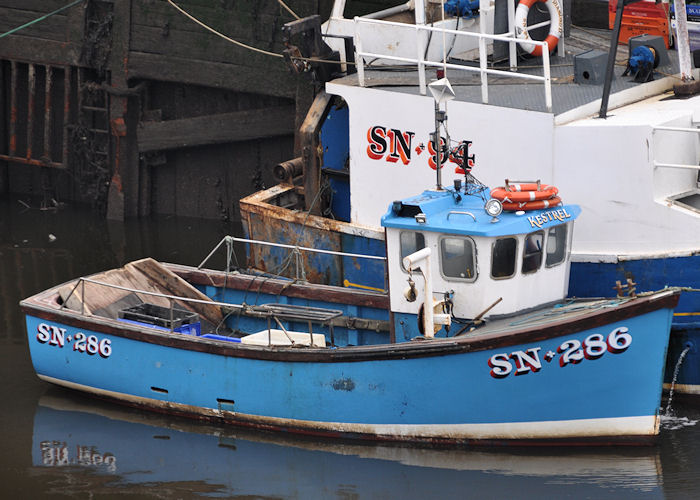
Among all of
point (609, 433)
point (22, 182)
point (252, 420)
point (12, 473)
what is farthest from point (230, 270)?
point (22, 182)

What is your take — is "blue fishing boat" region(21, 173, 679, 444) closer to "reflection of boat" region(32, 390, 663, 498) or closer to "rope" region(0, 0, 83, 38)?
"reflection of boat" region(32, 390, 663, 498)

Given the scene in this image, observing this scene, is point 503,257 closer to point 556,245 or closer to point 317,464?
point 556,245

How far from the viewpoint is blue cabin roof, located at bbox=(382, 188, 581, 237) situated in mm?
12266

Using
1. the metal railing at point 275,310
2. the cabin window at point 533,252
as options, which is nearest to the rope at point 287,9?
the metal railing at point 275,310

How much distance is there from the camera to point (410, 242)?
12.7 metres

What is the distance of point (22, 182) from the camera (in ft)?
74.4

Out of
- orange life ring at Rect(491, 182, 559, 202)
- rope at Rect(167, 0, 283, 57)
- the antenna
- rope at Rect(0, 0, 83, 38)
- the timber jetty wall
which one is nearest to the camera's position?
orange life ring at Rect(491, 182, 559, 202)

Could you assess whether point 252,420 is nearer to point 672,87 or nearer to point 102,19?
point 672,87

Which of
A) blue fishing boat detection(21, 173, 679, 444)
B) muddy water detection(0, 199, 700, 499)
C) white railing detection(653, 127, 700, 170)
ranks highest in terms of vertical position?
white railing detection(653, 127, 700, 170)

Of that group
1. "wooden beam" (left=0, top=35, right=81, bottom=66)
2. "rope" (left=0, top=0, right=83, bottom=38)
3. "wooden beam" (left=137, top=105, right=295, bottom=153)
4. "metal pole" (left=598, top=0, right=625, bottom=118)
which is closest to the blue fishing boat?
"metal pole" (left=598, top=0, right=625, bottom=118)

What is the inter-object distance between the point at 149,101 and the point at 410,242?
931 cm

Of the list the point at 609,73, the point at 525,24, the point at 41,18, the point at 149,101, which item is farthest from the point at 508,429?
the point at 41,18

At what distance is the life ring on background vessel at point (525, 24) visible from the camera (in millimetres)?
15617

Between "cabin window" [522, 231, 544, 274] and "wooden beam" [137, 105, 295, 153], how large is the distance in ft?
25.4
